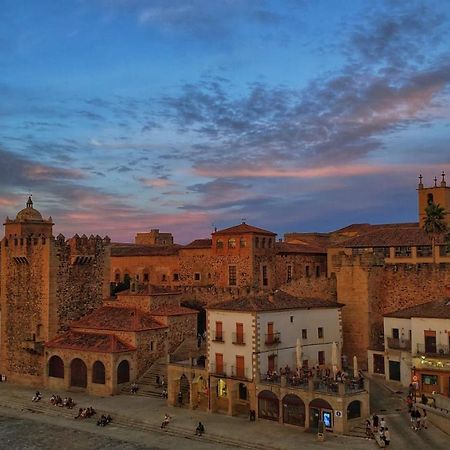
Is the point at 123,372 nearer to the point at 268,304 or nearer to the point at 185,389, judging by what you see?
the point at 185,389

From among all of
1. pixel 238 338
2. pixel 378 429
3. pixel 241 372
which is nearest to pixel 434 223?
pixel 238 338

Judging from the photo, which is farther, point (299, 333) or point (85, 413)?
point (299, 333)

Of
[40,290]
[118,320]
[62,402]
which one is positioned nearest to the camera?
[62,402]

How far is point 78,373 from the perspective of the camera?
47281 mm

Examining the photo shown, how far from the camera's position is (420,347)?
38.1 meters

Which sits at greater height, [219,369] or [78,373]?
[219,369]

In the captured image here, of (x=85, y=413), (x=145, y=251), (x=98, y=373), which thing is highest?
(x=145, y=251)

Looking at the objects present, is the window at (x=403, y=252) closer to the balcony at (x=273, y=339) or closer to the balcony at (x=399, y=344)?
the balcony at (x=399, y=344)

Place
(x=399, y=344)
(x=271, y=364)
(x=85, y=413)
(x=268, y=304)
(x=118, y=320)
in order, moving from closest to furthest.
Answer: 1. (x=271, y=364)
2. (x=268, y=304)
3. (x=85, y=413)
4. (x=399, y=344)
5. (x=118, y=320)

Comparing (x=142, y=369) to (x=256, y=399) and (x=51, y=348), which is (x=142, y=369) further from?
(x=256, y=399)

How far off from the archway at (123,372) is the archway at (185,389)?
4648 millimetres

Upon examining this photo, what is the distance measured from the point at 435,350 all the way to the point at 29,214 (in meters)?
39.6

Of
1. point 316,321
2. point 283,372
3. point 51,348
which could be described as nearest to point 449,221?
point 316,321

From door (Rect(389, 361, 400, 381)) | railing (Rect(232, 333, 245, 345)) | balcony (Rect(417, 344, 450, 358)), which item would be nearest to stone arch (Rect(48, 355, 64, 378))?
railing (Rect(232, 333, 245, 345))
